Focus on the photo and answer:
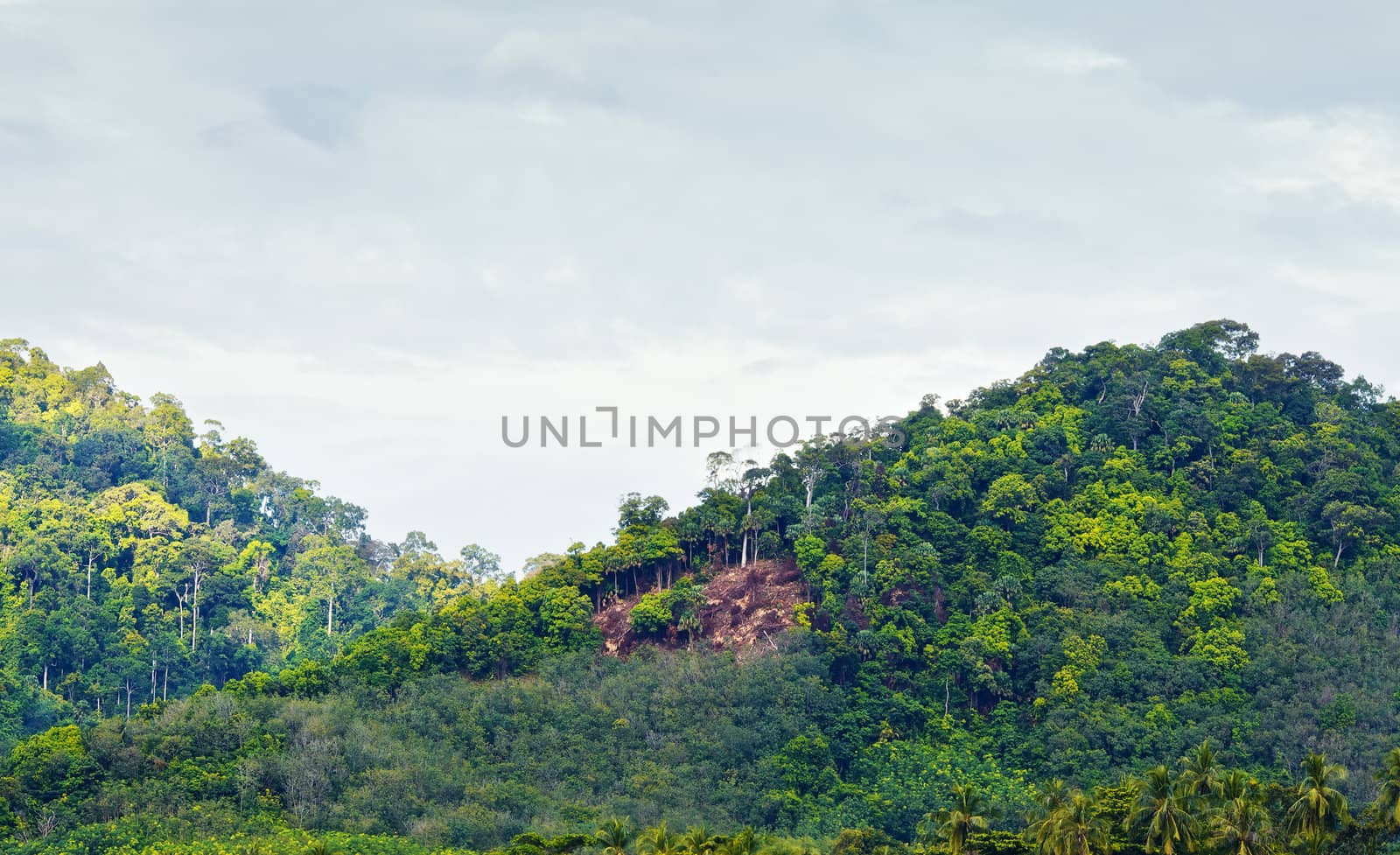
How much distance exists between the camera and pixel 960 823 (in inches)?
2156

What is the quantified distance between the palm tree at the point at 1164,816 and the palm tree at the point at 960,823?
18.8ft

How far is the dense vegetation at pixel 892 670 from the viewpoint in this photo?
6475 centimetres

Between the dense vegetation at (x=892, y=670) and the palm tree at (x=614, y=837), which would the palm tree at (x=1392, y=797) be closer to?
the dense vegetation at (x=892, y=670)

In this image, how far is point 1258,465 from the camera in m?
84.5

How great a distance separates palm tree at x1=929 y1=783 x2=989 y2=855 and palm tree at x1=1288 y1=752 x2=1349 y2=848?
10.7 metres

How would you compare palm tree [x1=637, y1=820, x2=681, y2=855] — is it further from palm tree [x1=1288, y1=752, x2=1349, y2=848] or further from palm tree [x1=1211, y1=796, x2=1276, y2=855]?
palm tree [x1=1288, y1=752, x2=1349, y2=848]

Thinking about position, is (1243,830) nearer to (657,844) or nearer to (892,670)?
(657,844)

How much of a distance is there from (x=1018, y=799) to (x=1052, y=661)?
907cm

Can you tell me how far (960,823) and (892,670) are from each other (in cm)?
2332

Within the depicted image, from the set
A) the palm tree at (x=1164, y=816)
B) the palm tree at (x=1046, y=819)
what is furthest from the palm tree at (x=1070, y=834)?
the palm tree at (x=1164, y=816)

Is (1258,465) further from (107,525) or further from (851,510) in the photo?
(107,525)

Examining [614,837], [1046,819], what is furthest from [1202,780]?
[614,837]

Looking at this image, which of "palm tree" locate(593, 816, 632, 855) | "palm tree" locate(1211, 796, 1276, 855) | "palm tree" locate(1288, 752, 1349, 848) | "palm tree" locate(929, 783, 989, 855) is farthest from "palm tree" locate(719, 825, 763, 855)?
"palm tree" locate(1288, 752, 1349, 848)

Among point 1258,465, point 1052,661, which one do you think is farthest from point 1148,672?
point 1258,465
